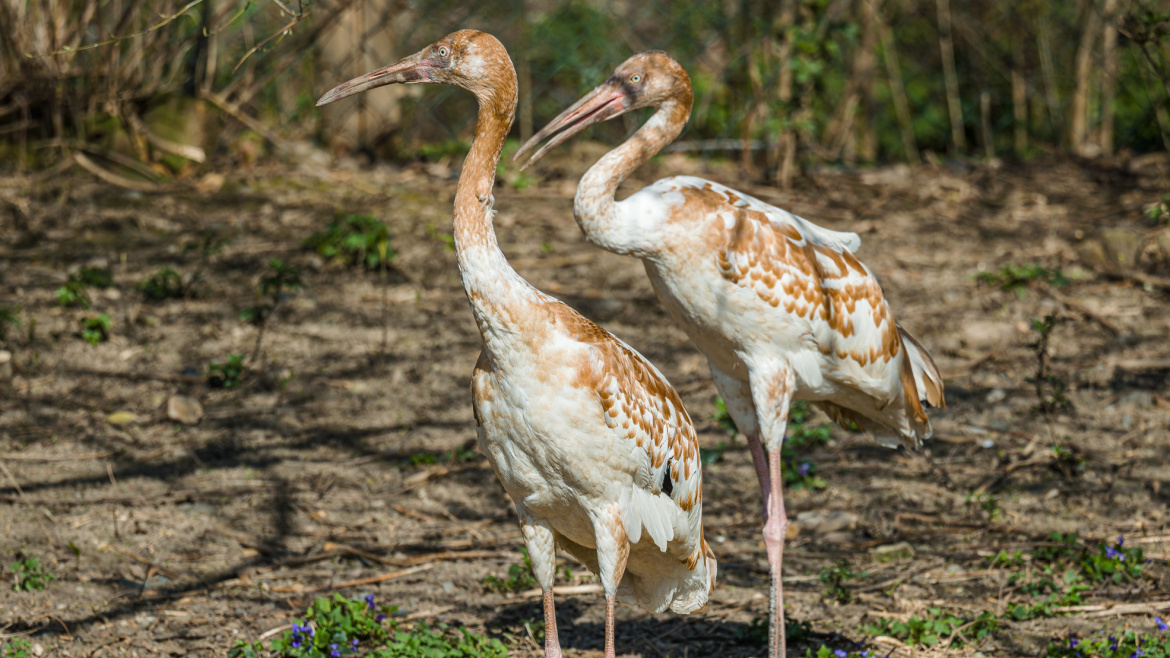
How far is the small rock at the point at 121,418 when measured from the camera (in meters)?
5.46

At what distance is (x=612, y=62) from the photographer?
890 cm

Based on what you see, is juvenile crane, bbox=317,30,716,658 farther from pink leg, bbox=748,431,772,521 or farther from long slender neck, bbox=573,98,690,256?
pink leg, bbox=748,431,772,521

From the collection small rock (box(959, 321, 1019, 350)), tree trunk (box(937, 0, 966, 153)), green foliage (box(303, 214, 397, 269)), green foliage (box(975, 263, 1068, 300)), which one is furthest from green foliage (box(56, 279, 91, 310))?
tree trunk (box(937, 0, 966, 153))

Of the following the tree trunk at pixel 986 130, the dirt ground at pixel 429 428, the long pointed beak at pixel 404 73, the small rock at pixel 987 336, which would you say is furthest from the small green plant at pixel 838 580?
the tree trunk at pixel 986 130

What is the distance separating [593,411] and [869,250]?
4961 millimetres

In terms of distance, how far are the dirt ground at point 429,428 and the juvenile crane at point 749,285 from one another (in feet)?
2.45

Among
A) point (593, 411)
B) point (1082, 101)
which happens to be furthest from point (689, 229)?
point (1082, 101)

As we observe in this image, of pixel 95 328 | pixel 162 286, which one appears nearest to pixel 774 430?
pixel 95 328

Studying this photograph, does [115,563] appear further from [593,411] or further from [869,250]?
[869,250]

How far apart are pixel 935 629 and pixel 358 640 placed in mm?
2199

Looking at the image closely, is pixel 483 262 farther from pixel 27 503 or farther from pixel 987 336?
pixel 987 336

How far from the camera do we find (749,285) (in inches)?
158

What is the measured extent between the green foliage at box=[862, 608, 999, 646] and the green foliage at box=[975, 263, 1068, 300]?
11.0 ft

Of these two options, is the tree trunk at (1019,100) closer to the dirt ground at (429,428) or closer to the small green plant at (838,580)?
the dirt ground at (429,428)
